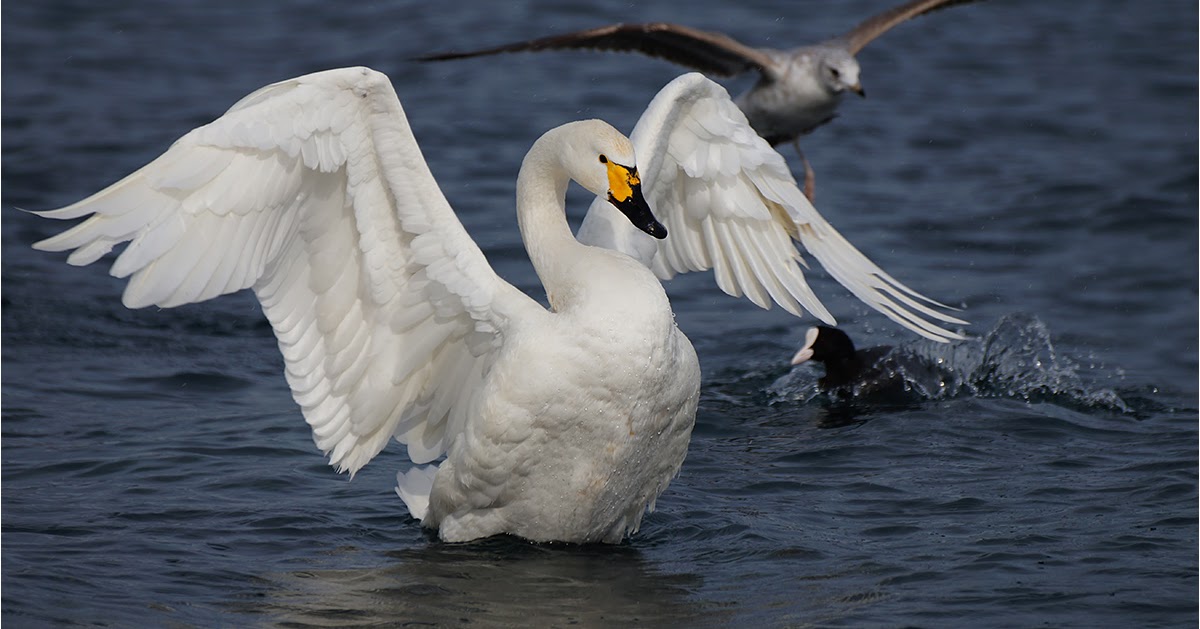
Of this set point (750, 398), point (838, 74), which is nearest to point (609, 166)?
point (750, 398)

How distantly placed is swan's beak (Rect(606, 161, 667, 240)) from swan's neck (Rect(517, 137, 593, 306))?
0.22m

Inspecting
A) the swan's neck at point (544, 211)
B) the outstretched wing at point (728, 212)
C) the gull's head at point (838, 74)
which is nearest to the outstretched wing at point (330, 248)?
the swan's neck at point (544, 211)

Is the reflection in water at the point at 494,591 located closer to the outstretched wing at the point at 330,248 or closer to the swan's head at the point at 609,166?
the outstretched wing at the point at 330,248

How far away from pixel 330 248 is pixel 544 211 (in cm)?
77

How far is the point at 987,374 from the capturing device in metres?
8.48

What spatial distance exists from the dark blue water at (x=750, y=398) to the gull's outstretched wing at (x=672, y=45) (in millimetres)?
1308

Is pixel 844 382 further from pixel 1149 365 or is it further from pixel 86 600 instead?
pixel 86 600

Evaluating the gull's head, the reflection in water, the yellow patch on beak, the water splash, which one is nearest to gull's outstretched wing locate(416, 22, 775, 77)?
the gull's head

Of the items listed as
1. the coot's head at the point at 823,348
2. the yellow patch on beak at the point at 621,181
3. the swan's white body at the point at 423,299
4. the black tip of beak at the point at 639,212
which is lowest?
the coot's head at the point at 823,348

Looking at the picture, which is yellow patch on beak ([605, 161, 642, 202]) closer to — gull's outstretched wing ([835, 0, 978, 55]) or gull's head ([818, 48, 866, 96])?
gull's head ([818, 48, 866, 96])

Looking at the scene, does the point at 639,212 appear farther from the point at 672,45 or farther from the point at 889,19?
the point at 889,19

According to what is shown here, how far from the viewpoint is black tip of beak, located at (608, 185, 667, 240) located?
17.7ft

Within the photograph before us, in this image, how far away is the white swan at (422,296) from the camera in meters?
5.05

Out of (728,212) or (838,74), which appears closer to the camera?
(728,212)
